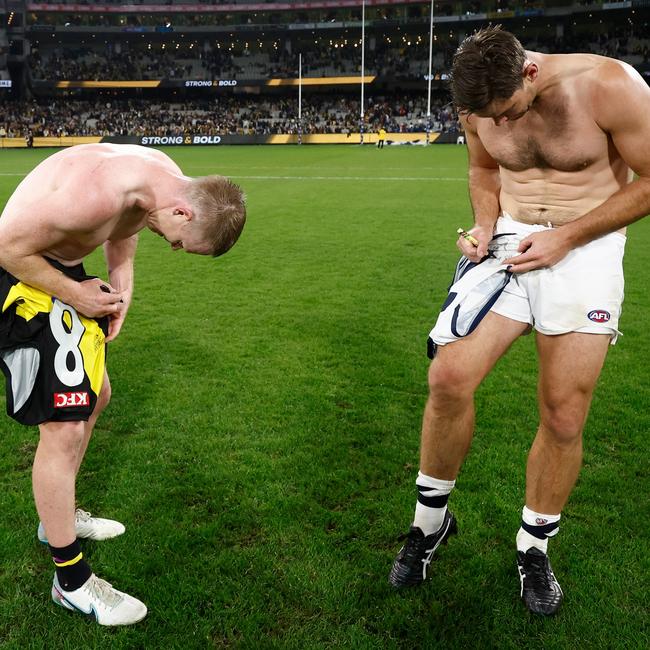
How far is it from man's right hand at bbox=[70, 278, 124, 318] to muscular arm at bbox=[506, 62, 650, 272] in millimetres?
1741

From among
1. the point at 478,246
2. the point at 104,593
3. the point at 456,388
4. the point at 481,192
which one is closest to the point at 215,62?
the point at 481,192

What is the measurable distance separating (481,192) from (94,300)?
1.97m

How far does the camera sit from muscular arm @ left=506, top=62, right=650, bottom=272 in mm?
2543

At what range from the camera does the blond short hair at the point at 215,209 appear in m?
2.49

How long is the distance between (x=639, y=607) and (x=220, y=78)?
215 feet

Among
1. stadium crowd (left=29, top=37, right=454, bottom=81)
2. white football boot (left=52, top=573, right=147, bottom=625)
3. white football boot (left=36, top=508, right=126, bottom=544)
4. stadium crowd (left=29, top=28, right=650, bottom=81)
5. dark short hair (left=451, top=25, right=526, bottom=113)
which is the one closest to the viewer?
dark short hair (left=451, top=25, right=526, bottom=113)

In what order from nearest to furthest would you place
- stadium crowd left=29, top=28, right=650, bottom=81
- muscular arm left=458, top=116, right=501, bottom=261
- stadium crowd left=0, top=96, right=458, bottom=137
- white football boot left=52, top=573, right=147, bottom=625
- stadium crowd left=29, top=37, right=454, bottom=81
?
white football boot left=52, top=573, right=147, bottom=625, muscular arm left=458, top=116, right=501, bottom=261, stadium crowd left=0, top=96, right=458, bottom=137, stadium crowd left=29, top=28, right=650, bottom=81, stadium crowd left=29, top=37, right=454, bottom=81

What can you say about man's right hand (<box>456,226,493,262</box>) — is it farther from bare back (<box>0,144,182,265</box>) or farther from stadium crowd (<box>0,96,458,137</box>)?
stadium crowd (<box>0,96,458,137</box>)

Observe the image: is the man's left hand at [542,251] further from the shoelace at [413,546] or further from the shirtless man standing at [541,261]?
the shoelace at [413,546]

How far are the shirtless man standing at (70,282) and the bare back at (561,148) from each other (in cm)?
129

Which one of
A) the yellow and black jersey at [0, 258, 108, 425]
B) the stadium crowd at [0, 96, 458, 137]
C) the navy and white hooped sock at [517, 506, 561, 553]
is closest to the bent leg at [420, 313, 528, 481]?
the navy and white hooped sock at [517, 506, 561, 553]

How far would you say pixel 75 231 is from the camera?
7.84ft

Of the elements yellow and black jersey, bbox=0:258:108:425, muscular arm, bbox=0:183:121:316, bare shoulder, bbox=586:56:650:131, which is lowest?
yellow and black jersey, bbox=0:258:108:425

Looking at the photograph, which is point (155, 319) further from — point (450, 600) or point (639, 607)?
point (639, 607)
